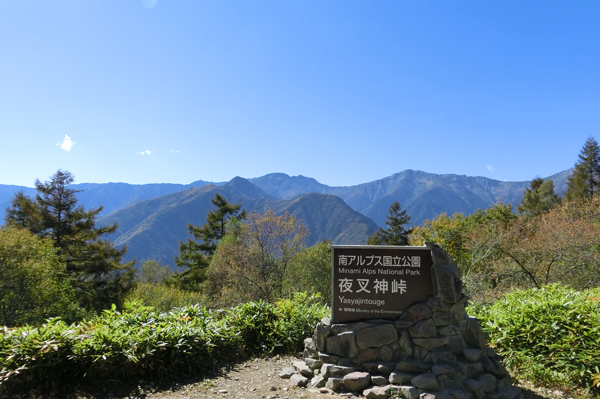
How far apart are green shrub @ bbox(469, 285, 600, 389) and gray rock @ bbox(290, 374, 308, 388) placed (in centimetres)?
345

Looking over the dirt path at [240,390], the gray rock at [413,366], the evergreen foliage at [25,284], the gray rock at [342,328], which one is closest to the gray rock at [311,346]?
the gray rock at [342,328]

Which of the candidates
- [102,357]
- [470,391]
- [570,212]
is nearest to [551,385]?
[470,391]

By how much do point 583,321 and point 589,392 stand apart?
103 centimetres

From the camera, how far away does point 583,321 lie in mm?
5227

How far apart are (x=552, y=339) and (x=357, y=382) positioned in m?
3.31

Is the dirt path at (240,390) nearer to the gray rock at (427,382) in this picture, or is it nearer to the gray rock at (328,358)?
the gray rock at (328,358)

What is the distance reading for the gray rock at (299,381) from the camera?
200 inches

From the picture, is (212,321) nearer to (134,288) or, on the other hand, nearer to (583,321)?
(583,321)

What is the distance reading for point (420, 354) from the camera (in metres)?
4.86

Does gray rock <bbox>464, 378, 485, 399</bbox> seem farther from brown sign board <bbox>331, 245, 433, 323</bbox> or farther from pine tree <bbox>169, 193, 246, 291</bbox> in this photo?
pine tree <bbox>169, 193, 246, 291</bbox>

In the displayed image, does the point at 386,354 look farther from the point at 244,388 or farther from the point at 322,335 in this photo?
the point at 244,388

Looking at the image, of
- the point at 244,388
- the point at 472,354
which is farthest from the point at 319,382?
the point at 472,354

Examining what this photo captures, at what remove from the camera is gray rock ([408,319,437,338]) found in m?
4.88

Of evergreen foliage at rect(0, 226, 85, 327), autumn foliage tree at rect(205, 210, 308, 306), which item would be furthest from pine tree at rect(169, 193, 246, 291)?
evergreen foliage at rect(0, 226, 85, 327)
